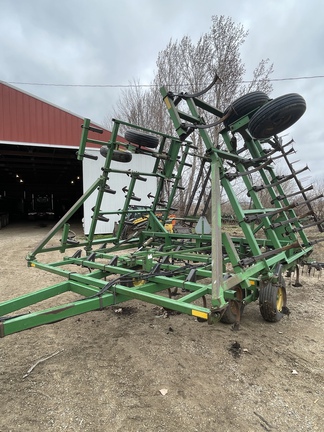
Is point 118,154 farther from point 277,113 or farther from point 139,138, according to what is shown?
point 277,113

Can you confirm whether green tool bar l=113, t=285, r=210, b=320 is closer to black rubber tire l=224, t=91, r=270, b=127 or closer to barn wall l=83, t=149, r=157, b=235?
black rubber tire l=224, t=91, r=270, b=127

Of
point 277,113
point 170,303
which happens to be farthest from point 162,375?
point 277,113

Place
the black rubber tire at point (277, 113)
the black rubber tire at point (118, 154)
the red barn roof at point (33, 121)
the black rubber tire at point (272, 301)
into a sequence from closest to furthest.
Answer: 1. the black rubber tire at point (277, 113)
2. the black rubber tire at point (272, 301)
3. the black rubber tire at point (118, 154)
4. the red barn roof at point (33, 121)

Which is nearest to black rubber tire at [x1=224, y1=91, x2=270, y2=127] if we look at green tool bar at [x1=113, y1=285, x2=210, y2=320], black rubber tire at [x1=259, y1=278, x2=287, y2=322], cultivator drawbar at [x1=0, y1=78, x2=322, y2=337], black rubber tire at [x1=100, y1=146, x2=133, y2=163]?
cultivator drawbar at [x1=0, y1=78, x2=322, y2=337]

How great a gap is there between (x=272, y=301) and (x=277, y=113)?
217cm

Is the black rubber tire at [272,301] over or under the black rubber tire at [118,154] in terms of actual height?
under

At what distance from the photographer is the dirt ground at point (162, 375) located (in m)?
2.23

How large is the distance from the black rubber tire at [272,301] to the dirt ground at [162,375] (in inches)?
6.6

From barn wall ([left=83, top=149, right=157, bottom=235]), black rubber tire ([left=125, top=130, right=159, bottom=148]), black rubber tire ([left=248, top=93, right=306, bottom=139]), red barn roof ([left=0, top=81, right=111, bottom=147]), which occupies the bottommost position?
black rubber tire ([left=248, top=93, right=306, bottom=139])

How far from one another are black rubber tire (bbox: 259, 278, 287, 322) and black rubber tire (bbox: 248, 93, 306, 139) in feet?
5.86

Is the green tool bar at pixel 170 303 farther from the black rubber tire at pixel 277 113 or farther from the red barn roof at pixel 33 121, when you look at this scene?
the red barn roof at pixel 33 121

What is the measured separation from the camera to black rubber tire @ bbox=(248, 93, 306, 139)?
3296 mm

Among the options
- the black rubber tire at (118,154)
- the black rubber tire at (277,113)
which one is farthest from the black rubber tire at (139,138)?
the black rubber tire at (277,113)

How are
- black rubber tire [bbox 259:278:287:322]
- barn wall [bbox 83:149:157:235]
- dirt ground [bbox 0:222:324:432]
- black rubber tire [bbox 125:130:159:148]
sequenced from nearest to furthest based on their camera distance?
1. dirt ground [bbox 0:222:324:432]
2. black rubber tire [bbox 259:278:287:322]
3. black rubber tire [bbox 125:130:159:148]
4. barn wall [bbox 83:149:157:235]
